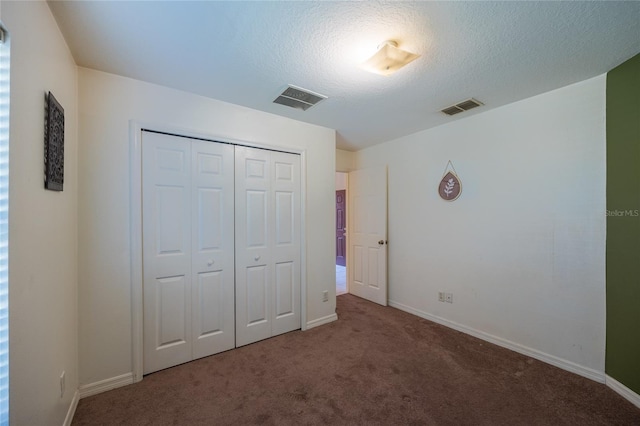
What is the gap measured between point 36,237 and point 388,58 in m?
2.17

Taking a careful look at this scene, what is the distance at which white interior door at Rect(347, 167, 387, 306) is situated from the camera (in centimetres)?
381

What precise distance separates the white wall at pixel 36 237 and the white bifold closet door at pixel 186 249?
0.51 metres

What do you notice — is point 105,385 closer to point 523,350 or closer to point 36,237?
point 36,237

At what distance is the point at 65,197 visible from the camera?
165cm

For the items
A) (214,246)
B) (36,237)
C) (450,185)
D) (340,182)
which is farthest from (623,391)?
(340,182)

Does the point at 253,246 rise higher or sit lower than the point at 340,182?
lower

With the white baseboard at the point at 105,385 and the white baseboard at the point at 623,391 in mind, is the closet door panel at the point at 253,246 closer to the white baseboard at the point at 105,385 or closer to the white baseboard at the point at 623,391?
the white baseboard at the point at 105,385

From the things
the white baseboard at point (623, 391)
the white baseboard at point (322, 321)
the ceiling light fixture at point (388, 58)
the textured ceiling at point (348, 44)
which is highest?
the textured ceiling at point (348, 44)

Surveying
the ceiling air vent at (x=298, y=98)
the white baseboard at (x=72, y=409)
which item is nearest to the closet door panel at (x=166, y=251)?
the white baseboard at (x=72, y=409)

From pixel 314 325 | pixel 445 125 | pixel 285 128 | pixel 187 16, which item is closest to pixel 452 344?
pixel 314 325

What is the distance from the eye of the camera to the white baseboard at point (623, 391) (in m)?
1.76

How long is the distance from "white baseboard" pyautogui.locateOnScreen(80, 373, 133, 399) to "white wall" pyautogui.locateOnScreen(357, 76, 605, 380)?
3.13 metres

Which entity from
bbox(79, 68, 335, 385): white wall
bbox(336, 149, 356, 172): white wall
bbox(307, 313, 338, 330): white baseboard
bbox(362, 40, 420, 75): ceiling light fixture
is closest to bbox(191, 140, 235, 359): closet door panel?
bbox(79, 68, 335, 385): white wall

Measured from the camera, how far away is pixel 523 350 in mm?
2443
